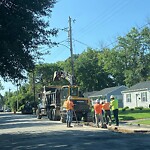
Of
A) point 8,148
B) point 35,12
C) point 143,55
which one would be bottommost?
point 8,148

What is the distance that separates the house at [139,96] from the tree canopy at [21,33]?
138ft

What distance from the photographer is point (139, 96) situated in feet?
210

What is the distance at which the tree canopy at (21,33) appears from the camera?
663 inches

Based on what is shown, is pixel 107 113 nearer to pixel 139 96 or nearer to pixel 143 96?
pixel 143 96

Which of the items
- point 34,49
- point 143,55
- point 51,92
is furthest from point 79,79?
point 34,49

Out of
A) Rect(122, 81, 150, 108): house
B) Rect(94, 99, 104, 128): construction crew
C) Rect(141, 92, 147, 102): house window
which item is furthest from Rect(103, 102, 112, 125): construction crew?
Rect(141, 92, 147, 102): house window

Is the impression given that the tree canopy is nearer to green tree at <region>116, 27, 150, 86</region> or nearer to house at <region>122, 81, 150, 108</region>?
house at <region>122, 81, 150, 108</region>

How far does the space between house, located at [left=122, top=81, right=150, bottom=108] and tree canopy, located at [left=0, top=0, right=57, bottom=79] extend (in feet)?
138

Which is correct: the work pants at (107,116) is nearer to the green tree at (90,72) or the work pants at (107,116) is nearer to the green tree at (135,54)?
the green tree at (135,54)

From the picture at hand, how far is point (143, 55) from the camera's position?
3182 inches

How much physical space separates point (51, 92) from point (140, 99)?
91.2 ft

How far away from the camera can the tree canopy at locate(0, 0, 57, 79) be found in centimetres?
1683

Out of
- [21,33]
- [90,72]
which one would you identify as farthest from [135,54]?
[21,33]

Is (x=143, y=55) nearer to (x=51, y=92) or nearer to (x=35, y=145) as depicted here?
(x=51, y=92)
